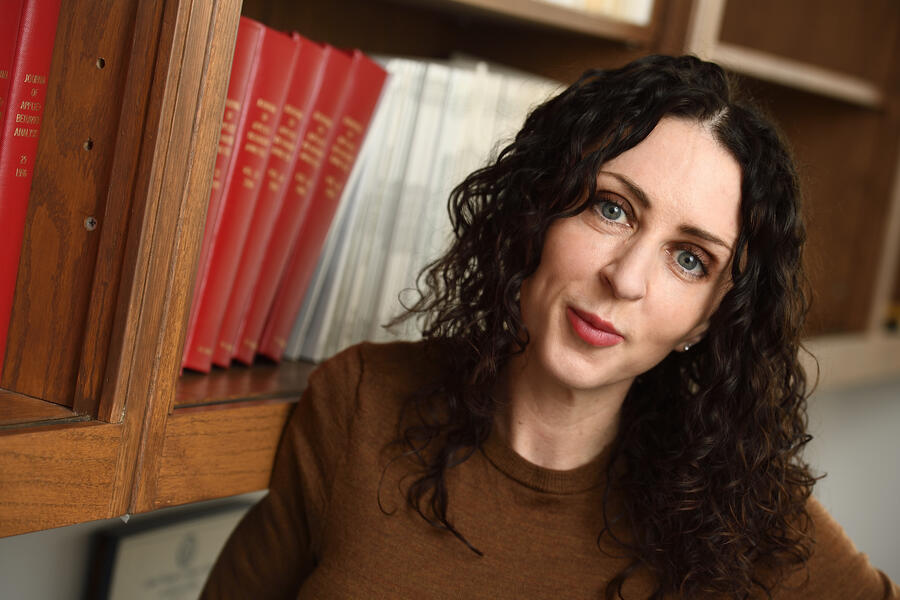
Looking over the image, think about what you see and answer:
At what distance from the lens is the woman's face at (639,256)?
92 centimetres

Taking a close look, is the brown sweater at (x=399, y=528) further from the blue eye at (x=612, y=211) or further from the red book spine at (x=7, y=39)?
the red book spine at (x=7, y=39)

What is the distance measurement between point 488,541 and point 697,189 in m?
0.43

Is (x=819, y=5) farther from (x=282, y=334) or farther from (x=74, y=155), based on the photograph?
(x=74, y=155)

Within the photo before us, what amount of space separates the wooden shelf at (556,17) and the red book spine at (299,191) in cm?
16

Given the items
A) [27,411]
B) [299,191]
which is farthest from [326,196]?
[27,411]

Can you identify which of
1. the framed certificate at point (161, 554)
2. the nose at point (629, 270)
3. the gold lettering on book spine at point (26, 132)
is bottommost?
the framed certificate at point (161, 554)

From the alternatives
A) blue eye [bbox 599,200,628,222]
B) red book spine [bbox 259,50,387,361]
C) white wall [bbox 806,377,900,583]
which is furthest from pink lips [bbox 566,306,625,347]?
white wall [bbox 806,377,900,583]

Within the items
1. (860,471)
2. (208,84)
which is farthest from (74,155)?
(860,471)

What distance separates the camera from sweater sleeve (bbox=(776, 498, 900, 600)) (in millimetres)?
1030

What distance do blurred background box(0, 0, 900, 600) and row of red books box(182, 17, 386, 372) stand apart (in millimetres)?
35

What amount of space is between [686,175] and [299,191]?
0.43 meters

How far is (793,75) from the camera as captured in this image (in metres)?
1.45

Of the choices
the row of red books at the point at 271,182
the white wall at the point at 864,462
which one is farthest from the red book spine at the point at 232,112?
the white wall at the point at 864,462

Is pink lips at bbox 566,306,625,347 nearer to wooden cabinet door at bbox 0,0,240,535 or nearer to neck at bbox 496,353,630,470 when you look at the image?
neck at bbox 496,353,630,470
